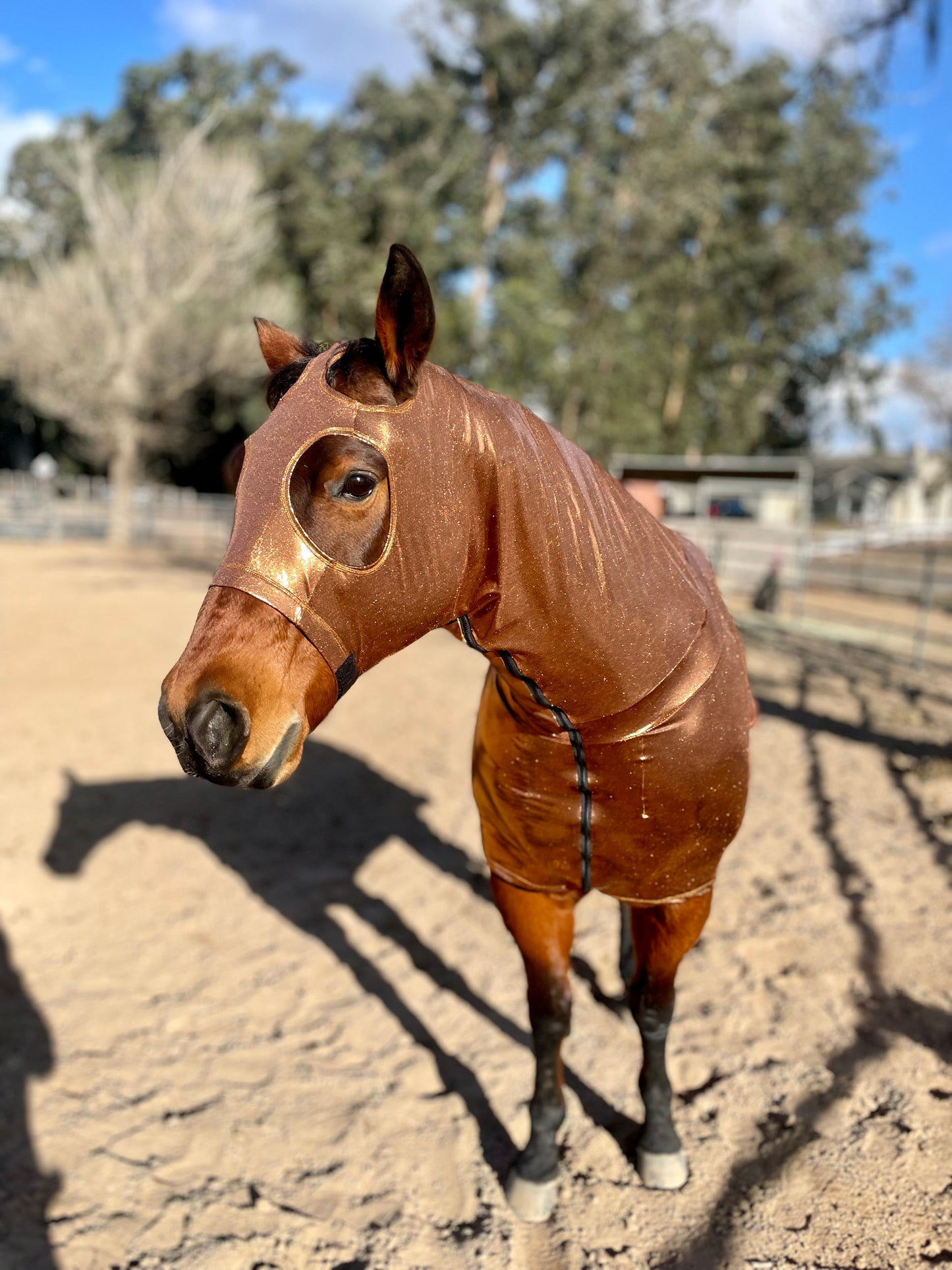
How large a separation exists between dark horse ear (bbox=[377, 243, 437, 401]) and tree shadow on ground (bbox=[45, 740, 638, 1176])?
2244 millimetres

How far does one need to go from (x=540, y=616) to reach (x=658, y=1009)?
4.11ft

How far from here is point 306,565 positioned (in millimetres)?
1253

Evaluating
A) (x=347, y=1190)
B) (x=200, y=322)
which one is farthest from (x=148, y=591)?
(x=200, y=322)

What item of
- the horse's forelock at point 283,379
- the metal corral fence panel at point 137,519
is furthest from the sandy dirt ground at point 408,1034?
the metal corral fence panel at point 137,519

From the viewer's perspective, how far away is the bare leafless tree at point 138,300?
22453mm

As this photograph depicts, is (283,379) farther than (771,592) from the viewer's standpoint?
No

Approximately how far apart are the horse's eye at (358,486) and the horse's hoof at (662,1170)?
1.95m

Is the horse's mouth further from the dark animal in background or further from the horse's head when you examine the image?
the dark animal in background

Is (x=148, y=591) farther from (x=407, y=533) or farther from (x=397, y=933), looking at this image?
(x=407, y=533)

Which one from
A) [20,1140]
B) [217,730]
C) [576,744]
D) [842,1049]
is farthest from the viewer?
[842,1049]

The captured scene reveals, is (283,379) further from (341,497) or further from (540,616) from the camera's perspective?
(540,616)

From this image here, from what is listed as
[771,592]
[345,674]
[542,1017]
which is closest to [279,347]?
[345,674]

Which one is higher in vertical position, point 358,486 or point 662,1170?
point 358,486

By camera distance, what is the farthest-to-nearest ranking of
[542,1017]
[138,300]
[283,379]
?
[138,300] < [542,1017] < [283,379]
